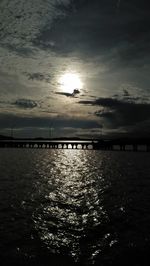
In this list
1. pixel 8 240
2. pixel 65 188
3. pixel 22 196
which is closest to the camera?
pixel 8 240

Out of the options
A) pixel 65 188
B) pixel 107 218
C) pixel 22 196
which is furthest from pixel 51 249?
pixel 65 188

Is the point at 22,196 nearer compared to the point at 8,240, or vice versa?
the point at 8,240

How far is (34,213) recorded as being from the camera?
18.3 meters

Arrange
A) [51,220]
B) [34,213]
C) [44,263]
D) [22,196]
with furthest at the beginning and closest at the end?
[22,196], [34,213], [51,220], [44,263]

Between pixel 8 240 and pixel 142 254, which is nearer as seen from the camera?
pixel 142 254

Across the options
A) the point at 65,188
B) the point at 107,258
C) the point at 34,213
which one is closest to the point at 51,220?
the point at 34,213

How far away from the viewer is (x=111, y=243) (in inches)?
527

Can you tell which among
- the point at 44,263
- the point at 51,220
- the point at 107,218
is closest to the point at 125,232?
the point at 107,218

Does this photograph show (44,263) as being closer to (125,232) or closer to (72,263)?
(72,263)

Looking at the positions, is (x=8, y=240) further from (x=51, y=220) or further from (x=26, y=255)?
(x=51, y=220)

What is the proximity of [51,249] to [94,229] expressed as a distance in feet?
11.9

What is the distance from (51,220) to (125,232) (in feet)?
14.0

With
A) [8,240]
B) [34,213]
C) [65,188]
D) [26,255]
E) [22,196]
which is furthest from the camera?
[65,188]

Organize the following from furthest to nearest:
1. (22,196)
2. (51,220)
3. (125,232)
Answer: (22,196) → (51,220) → (125,232)
